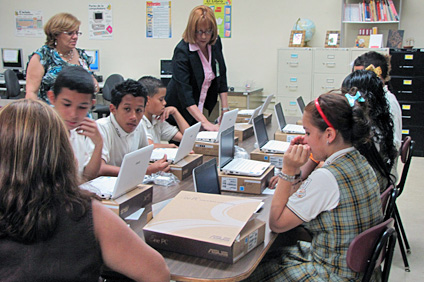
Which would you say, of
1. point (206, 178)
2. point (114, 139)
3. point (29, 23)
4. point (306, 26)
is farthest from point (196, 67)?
point (29, 23)

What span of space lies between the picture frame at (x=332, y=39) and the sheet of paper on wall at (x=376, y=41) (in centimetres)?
40

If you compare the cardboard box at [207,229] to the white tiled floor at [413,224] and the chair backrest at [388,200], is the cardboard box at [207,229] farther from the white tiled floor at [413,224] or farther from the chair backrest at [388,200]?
the white tiled floor at [413,224]

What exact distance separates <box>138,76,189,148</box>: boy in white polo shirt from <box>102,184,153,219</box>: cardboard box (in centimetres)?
89

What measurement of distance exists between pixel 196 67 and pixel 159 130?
0.66 meters

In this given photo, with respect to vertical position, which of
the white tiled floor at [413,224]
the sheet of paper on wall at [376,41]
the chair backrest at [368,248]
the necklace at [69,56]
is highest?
the sheet of paper on wall at [376,41]

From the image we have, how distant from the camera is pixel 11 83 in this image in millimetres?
6223

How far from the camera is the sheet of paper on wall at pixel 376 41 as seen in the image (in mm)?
5559

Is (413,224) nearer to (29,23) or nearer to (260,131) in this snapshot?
(260,131)

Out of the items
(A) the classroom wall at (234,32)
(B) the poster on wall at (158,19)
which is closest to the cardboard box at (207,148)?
(A) the classroom wall at (234,32)

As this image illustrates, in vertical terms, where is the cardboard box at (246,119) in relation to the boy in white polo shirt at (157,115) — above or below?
below

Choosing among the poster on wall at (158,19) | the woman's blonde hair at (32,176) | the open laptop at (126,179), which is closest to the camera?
the woman's blonde hair at (32,176)

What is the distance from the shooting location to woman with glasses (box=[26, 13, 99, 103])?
9.60 ft

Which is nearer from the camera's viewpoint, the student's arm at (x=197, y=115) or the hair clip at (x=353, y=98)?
the hair clip at (x=353, y=98)

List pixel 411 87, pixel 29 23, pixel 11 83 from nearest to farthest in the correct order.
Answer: pixel 411 87 < pixel 11 83 < pixel 29 23
